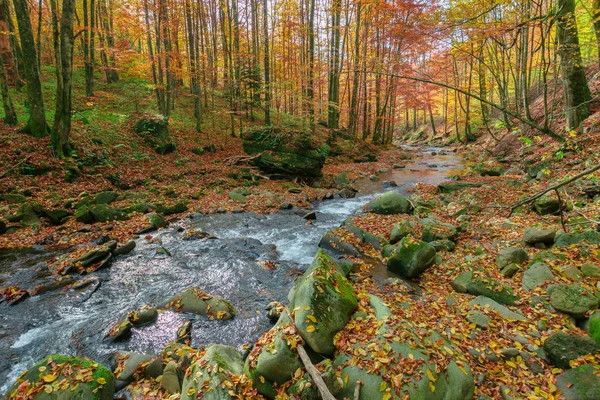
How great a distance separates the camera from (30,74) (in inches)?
473

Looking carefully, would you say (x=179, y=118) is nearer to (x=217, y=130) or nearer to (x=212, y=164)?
(x=217, y=130)

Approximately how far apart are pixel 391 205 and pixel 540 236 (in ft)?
15.7

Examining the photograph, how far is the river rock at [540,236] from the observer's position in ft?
20.7

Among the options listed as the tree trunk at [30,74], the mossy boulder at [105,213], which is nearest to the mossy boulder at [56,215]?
the mossy boulder at [105,213]

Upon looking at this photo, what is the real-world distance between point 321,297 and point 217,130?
1881cm

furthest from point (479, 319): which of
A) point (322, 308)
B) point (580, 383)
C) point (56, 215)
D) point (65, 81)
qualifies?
point (65, 81)

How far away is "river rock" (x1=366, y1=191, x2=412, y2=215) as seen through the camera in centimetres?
1065

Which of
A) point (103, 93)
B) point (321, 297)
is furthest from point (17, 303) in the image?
point (103, 93)

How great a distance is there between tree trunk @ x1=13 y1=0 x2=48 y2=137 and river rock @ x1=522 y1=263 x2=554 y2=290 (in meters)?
17.0

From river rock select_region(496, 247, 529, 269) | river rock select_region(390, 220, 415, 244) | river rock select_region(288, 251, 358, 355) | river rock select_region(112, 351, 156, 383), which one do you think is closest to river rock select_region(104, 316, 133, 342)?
river rock select_region(112, 351, 156, 383)

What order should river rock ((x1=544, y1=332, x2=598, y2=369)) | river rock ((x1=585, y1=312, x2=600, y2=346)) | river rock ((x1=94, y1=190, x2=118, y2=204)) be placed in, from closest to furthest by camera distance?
1. river rock ((x1=544, y1=332, x2=598, y2=369))
2. river rock ((x1=585, y1=312, x2=600, y2=346))
3. river rock ((x1=94, y1=190, x2=118, y2=204))

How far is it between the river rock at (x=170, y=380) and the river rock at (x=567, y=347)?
4837 millimetres

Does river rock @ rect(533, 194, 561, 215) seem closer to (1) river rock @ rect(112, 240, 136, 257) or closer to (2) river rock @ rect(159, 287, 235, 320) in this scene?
(2) river rock @ rect(159, 287, 235, 320)

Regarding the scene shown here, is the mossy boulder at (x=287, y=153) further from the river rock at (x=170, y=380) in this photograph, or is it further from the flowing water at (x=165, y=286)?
the river rock at (x=170, y=380)
